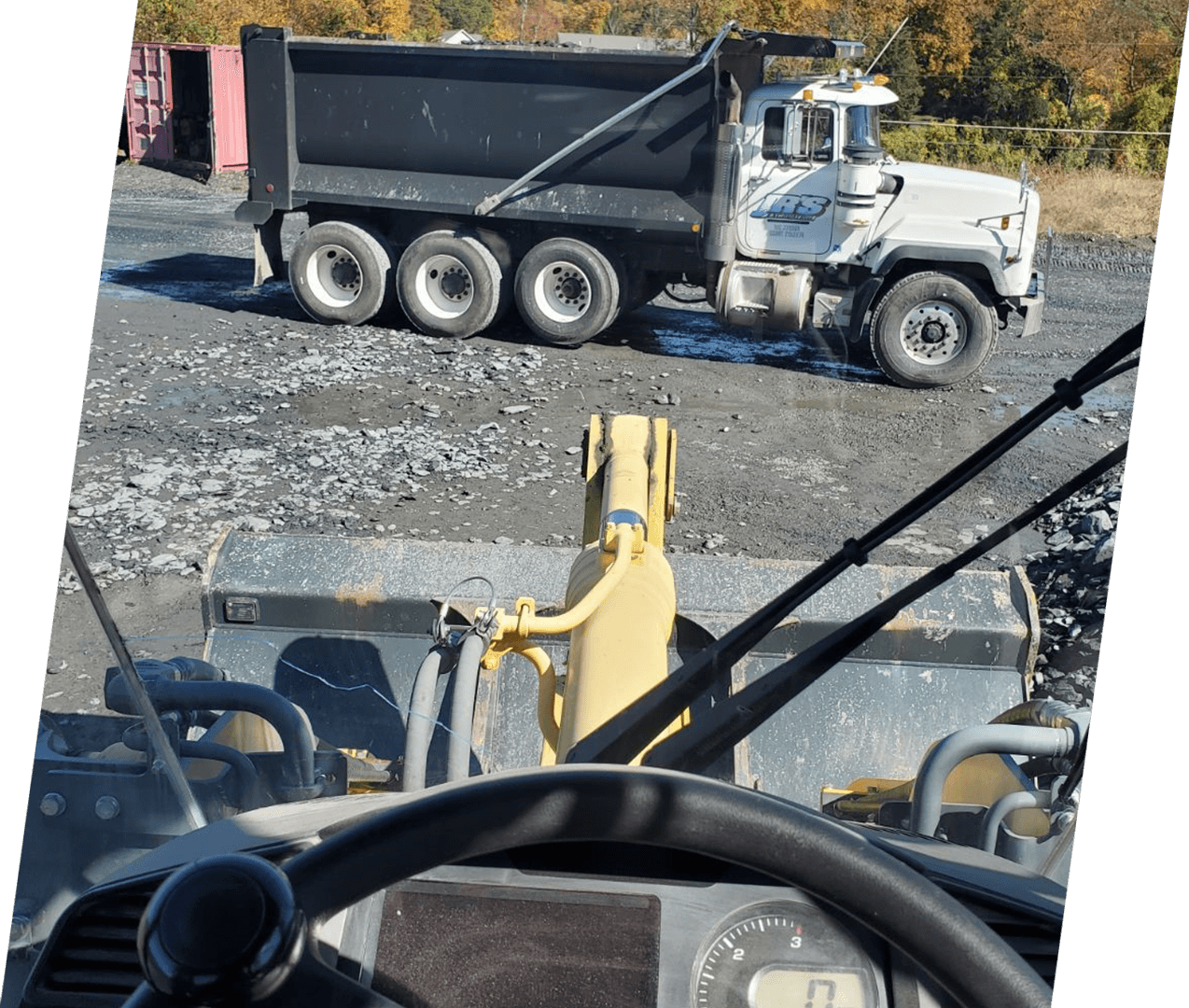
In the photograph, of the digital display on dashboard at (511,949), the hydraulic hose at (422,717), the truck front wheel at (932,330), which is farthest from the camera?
the truck front wheel at (932,330)

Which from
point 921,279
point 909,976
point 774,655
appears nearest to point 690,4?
point 921,279

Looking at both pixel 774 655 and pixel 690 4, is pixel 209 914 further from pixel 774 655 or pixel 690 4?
pixel 690 4

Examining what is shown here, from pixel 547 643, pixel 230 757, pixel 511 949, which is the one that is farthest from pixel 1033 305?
pixel 230 757

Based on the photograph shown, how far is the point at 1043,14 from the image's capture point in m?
1.28

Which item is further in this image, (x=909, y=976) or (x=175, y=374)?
(x=175, y=374)

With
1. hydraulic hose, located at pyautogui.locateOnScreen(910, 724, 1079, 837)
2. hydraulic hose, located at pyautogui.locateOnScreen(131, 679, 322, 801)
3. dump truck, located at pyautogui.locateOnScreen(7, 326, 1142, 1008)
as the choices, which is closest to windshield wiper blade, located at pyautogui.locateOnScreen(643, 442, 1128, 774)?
dump truck, located at pyautogui.locateOnScreen(7, 326, 1142, 1008)

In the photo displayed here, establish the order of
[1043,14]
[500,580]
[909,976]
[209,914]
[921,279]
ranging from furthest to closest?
[500,580] → [921,279] → [1043,14] → [909,976] → [209,914]

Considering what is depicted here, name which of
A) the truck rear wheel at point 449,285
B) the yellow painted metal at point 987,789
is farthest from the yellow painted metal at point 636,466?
the yellow painted metal at point 987,789

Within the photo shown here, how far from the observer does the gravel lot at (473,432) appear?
129cm

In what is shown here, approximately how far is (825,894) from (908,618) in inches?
29.9

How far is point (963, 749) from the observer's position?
1.30 m

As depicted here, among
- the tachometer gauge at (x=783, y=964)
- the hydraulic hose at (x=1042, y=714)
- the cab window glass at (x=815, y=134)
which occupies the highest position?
the cab window glass at (x=815, y=134)

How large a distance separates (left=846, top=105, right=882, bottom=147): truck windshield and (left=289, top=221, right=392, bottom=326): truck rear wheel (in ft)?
2.20

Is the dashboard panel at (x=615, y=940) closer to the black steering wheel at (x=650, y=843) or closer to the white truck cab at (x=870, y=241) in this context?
the black steering wheel at (x=650, y=843)
